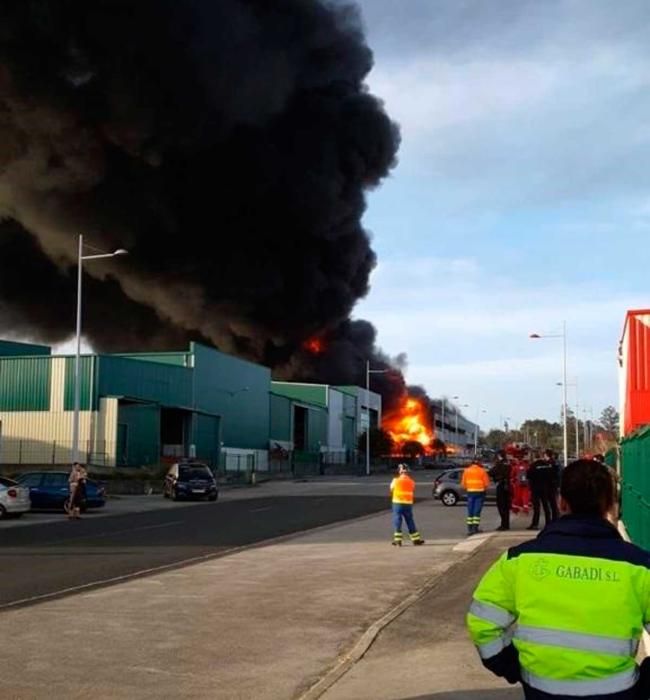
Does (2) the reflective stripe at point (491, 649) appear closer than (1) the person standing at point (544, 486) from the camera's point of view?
Yes

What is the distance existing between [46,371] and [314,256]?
70.6 ft

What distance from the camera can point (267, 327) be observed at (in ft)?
219

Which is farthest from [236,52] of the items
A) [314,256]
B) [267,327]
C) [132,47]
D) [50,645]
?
[50,645]

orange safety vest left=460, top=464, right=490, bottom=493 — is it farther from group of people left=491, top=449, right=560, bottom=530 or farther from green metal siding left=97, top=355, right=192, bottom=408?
green metal siding left=97, top=355, right=192, bottom=408

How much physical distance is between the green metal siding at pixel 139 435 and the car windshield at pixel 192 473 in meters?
11.2

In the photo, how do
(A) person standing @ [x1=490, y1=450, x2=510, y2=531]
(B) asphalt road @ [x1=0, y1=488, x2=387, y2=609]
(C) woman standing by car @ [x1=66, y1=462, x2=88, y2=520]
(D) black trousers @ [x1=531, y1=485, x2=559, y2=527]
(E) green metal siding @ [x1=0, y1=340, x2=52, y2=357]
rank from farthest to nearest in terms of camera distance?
1. (E) green metal siding @ [x1=0, y1=340, x2=52, y2=357]
2. (C) woman standing by car @ [x1=66, y1=462, x2=88, y2=520]
3. (A) person standing @ [x1=490, y1=450, x2=510, y2=531]
4. (D) black trousers @ [x1=531, y1=485, x2=559, y2=527]
5. (B) asphalt road @ [x1=0, y1=488, x2=387, y2=609]

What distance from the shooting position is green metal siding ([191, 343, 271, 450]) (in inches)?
2148

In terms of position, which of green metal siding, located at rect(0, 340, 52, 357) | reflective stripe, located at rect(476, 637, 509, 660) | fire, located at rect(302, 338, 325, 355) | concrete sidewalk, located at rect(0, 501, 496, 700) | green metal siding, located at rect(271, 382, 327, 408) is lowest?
concrete sidewalk, located at rect(0, 501, 496, 700)

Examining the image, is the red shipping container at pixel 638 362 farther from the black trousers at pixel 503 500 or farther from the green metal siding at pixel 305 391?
the green metal siding at pixel 305 391

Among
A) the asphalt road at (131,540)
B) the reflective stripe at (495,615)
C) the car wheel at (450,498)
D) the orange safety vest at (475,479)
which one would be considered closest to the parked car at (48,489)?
the asphalt road at (131,540)

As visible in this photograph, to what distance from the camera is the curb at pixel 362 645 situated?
617 centimetres

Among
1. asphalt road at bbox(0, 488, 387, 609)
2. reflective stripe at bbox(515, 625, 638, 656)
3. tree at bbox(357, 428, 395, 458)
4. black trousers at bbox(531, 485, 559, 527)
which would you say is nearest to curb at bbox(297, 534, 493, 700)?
reflective stripe at bbox(515, 625, 638, 656)

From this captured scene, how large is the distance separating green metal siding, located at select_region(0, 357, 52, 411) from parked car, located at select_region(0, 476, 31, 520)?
916 inches

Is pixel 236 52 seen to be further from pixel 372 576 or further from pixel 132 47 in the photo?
pixel 372 576
